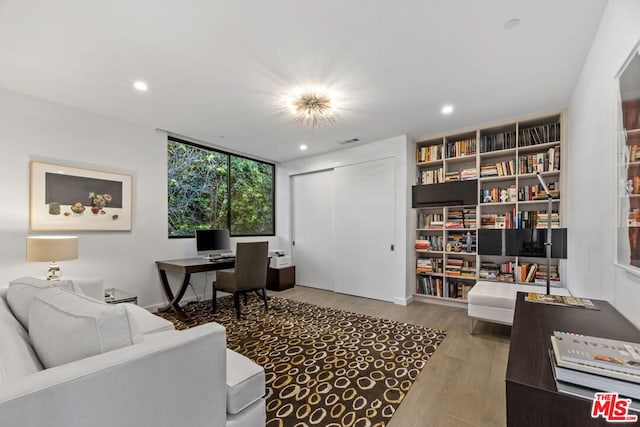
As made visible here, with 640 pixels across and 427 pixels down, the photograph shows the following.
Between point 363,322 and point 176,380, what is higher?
point 176,380

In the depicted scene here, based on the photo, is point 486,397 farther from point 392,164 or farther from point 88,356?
point 392,164

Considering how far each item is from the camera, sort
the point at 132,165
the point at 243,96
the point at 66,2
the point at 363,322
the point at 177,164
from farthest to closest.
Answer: the point at 177,164 < the point at 132,165 < the point at 363,322 < the point at 243,96 < the point at 66,2

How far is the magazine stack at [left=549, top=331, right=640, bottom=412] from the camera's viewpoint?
2.27 ft

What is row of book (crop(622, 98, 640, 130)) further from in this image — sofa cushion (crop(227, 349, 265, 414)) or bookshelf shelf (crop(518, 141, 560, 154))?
bookshelf shelf (crop(518, 141, 560, 154))

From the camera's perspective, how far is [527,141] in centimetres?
334

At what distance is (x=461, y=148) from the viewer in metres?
3.79

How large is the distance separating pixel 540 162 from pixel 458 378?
108 inches

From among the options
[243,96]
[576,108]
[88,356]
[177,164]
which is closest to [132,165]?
[177,164]

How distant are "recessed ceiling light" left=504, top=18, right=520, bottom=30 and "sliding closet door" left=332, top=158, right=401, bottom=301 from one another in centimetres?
233

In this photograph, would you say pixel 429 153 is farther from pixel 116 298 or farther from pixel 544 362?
pixel 116 298

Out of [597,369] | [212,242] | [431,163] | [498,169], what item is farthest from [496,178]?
[212,242]

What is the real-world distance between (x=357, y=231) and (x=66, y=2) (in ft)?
12.7

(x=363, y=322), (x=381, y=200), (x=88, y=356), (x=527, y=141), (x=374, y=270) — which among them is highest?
(x=527, y=141)

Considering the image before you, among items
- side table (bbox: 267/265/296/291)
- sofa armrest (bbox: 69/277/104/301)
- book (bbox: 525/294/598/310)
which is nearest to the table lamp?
sofa armrest (bbox: 69/277/104/301)
